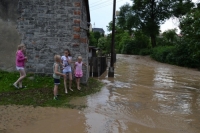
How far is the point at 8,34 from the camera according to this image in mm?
10984

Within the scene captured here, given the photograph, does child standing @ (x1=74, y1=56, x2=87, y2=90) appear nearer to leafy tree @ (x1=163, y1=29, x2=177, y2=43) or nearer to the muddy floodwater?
the muddy floodwater

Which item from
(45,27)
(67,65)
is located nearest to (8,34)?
(45,27)

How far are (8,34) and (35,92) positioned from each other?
11.6 ft

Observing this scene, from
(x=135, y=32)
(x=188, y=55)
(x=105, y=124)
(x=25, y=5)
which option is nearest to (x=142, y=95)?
(x=105, y=124)

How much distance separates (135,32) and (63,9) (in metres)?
34.9

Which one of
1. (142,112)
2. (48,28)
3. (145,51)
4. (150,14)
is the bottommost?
(142,112)

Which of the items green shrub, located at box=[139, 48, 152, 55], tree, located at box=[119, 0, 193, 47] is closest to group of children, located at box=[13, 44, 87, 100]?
green shrub, located at box=[139, 48, 152, 55]

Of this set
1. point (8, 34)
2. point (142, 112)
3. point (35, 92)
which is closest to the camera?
point (142, 112)

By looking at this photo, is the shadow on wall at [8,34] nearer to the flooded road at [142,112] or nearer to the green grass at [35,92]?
the green grass at [35,92]

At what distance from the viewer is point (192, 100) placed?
399 inches

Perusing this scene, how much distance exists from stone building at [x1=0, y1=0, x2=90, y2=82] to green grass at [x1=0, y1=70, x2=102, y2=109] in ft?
2.41

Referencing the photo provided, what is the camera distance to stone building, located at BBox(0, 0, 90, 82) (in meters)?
10.8

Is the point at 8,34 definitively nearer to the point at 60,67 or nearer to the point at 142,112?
the point at 60,67

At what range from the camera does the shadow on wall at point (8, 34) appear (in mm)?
10922
